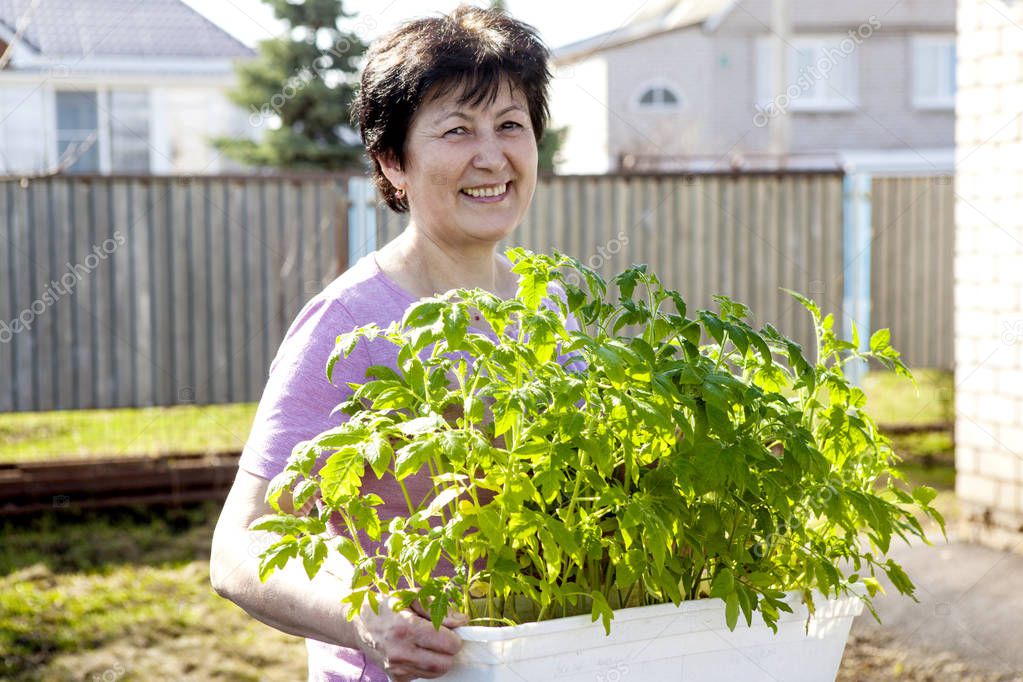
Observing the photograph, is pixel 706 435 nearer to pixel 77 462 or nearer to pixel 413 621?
pixel 413 621

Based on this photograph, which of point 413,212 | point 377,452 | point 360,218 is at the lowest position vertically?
point 377,452

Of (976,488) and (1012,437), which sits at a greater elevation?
(1012,437)

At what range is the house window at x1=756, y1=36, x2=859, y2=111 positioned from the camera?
20.8 meters

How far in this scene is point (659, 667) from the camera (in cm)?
121

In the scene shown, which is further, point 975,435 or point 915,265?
point 915,265

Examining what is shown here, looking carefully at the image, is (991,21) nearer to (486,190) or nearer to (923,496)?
(486,190)

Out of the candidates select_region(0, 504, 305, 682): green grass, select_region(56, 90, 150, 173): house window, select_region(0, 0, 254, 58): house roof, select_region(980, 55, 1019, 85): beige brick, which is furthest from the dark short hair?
select_region(56, 90, 150, 173): house window

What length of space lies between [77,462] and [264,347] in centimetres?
120

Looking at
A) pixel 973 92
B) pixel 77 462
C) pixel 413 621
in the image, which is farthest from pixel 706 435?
pixel 77 462

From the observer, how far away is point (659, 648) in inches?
47.8

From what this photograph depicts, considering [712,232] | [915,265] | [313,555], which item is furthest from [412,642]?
[915,265]

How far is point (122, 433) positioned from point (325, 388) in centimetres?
636

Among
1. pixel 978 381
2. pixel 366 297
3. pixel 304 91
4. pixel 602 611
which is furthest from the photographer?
pixel 304 91

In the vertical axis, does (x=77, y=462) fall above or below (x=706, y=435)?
below
